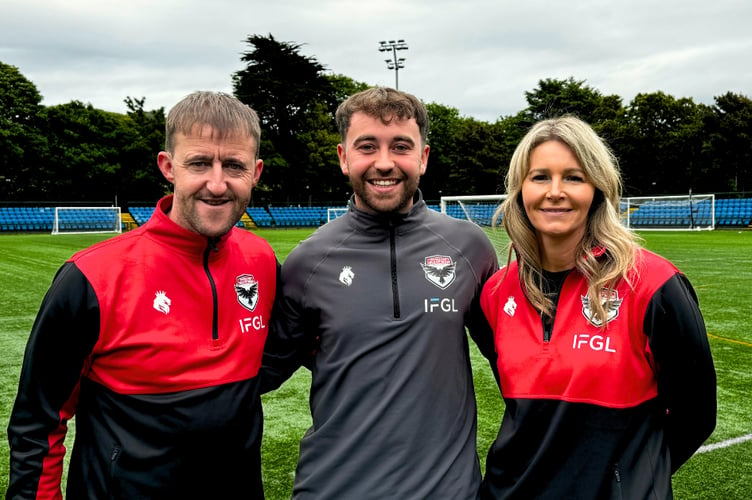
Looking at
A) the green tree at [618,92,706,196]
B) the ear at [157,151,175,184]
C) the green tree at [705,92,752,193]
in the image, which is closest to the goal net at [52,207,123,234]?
the green tree at [618,92,706,196]

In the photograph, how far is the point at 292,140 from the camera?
160 ft

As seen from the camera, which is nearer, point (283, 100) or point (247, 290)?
point (247, 290)

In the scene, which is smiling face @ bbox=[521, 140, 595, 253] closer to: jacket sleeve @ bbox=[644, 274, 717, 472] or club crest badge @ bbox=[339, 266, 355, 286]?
jacket sleeve @ bbox=[644, 274, 717, 472]

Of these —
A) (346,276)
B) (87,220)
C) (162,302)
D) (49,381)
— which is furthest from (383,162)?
(87,220)

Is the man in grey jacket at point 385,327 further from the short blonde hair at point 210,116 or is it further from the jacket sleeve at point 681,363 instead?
the jacket sleeve at point 681,363

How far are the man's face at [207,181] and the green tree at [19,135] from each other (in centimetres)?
4402

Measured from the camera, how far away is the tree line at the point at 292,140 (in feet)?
138

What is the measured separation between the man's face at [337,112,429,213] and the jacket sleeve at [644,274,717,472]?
967 mm

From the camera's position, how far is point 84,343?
6.84 feet

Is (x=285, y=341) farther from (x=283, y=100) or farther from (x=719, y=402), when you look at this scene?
(x=283, y=100)

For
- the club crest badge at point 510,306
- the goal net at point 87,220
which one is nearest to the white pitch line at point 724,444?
the club crest badge at point 510,306

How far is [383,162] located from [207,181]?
65cm

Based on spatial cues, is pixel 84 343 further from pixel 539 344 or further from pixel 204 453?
pixel 539 344

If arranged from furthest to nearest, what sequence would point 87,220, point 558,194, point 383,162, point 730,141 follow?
1. point 730,141
2. point 87,220
3. point 383,162
4. point 558,194
